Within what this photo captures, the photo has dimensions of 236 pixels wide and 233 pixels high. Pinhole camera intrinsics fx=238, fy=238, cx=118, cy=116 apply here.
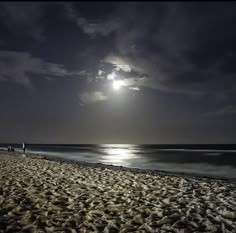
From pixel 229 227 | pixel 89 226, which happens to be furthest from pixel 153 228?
pixel 229 227

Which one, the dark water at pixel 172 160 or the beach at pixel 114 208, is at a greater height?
the beach at pixel 114 208

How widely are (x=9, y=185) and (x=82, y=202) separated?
4974mm

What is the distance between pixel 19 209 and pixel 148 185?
23.7 feet

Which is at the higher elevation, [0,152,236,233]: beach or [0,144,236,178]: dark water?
[0,152,236,233]: beach

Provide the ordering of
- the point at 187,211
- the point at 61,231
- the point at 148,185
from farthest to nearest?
the point at 148,185, the point at 187,211, the point at 61,231

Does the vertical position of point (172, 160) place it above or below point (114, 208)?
below

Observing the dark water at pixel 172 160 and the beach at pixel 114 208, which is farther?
the dark water at pixel 172 160

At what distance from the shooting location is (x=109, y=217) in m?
7.78

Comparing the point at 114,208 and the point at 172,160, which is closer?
the point at 114,208

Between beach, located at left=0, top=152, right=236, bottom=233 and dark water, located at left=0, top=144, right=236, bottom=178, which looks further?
dark water, located at left=0, top=144, right=236, bottom=178

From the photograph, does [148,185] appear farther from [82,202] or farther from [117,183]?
[82,202]

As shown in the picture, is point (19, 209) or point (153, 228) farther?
point (19, 209)

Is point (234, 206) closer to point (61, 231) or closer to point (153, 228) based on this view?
point (153, 228)

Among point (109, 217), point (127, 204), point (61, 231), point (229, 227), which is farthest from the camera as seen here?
point (127, 204)
